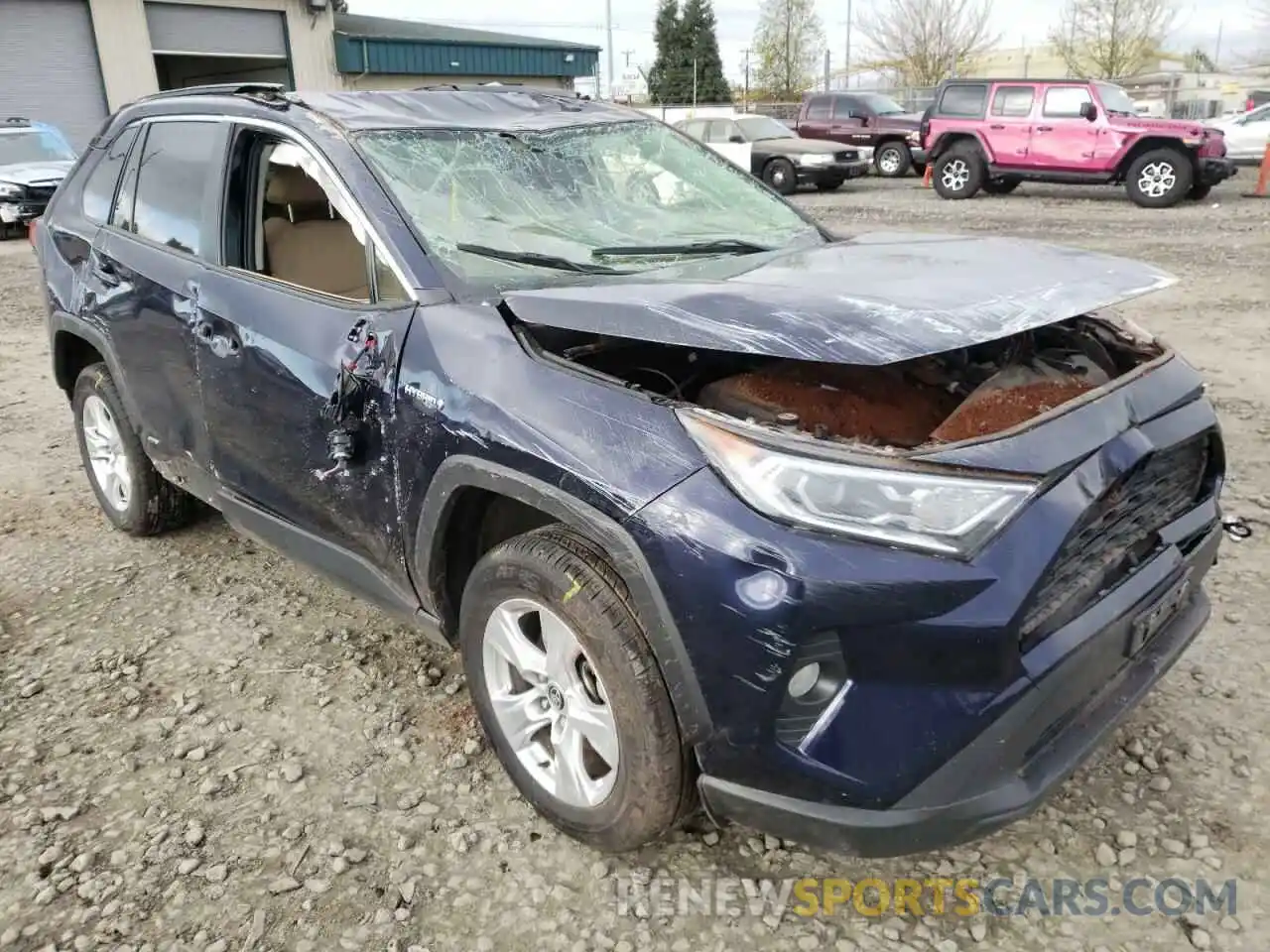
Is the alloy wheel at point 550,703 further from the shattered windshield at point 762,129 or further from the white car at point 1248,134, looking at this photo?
the white car at point 1248,134

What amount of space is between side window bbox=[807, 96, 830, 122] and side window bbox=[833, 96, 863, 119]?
204 millimetres

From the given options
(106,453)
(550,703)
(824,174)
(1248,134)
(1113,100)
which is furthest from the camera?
(824,174)

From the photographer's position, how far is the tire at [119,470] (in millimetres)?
3957

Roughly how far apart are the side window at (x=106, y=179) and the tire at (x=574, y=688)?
8.68ft

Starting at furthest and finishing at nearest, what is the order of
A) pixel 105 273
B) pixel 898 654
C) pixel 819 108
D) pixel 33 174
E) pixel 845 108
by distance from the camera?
pixel 819 108, pixel 845 108, pixel 33 174, pixel 105 273, pixel 898 654

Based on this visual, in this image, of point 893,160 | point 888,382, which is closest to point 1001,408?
point 888,382

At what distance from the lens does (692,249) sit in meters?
3.12

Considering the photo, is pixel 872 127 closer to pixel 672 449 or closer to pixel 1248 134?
pixel 1248 134

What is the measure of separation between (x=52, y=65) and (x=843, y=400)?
955 inches

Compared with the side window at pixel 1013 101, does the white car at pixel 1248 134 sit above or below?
below

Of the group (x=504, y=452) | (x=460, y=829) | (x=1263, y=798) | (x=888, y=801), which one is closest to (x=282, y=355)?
(x=504, y=452)

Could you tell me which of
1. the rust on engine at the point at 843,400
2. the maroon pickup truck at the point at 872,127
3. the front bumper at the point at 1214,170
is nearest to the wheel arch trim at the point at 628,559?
the rust on engine at the point at 843,400

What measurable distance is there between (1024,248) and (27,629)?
12.0 feet

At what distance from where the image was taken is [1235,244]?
10984mm
